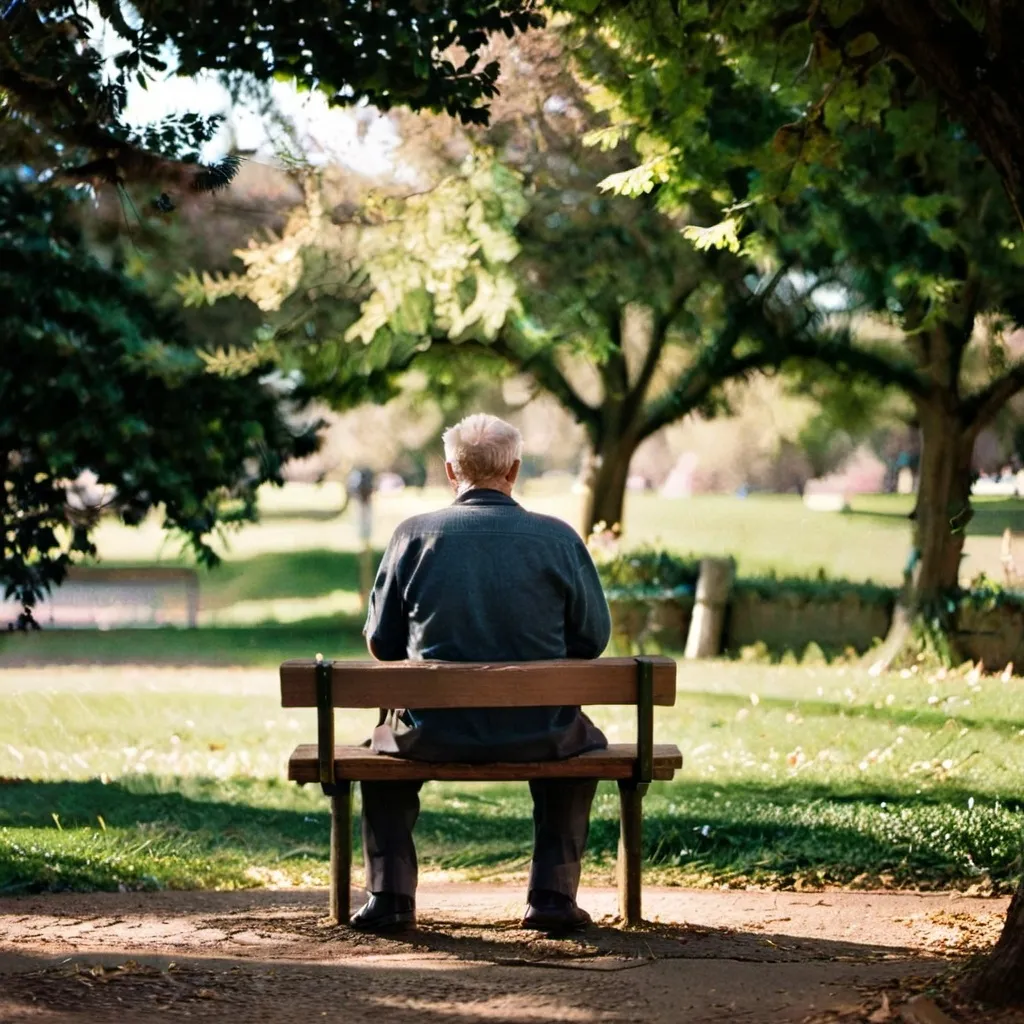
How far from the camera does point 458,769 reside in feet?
19.3

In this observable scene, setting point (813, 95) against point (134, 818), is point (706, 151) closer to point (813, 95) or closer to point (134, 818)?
point (813, 95)

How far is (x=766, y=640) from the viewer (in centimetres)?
1822

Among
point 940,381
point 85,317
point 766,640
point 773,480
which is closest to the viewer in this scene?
point 85,317

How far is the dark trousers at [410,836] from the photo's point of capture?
19.8 feet

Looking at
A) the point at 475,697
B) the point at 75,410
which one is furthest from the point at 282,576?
the point at 475,697

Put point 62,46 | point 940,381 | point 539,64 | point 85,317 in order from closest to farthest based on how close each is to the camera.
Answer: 1. point 62,46
2. point 85,317
3. point 539,64
4. point 940,381

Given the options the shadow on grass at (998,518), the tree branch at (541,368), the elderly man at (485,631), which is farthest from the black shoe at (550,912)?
the shadow on grass at (998,518)

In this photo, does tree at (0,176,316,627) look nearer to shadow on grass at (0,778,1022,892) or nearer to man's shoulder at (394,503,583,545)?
shadow on grass at (0,778,1022,892)

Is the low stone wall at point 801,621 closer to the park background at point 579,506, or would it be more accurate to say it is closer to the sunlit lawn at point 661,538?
the park background at point 579,506

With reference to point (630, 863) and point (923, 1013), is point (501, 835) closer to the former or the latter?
point (630, 863)

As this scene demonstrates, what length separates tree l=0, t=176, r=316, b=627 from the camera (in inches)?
447

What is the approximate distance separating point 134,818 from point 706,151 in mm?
→ 5128

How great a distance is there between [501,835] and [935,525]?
8886 mm

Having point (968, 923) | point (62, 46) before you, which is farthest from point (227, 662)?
point (968, 923)
